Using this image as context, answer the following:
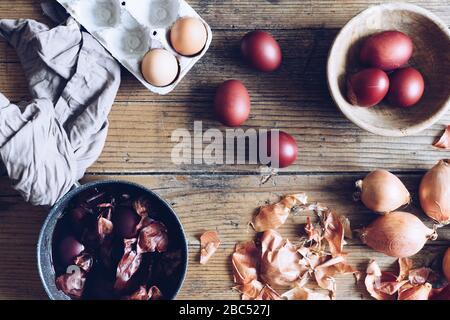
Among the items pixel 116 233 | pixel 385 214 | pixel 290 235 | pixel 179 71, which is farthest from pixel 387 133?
pixel 116 233

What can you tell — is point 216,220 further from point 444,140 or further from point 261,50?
point 444,140

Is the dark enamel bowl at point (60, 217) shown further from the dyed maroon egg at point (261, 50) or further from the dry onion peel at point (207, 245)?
the dyed maroon egg at point (261, 50)

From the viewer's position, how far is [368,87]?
91 centimetres

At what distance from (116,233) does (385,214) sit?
1.56 feet

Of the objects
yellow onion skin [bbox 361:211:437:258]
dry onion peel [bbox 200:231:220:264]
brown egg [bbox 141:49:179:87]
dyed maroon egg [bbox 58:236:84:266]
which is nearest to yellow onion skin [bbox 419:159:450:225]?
yellow onion skin [bbox 361:211:437:258]

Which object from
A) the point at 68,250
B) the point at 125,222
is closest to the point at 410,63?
the point at 125,222

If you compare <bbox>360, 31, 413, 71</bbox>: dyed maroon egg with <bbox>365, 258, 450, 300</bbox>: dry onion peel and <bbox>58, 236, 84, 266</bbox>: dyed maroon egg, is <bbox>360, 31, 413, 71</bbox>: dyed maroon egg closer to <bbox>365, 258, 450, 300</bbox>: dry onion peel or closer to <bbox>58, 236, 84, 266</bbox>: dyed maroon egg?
<bbox>365, 258, 450, 300</bbox>: dry onion peel

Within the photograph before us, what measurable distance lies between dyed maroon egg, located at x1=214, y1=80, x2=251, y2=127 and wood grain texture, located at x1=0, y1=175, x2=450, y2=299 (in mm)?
117

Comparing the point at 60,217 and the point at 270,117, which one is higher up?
the point at 270,117

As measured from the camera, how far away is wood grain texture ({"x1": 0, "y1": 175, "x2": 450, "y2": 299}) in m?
1.00

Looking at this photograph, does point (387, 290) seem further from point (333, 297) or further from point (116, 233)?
point (116, 233)

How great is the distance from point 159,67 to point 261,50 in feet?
0.59

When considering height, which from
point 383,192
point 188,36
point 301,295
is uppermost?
point 188,36

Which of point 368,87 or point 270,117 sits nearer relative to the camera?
point 368,87
